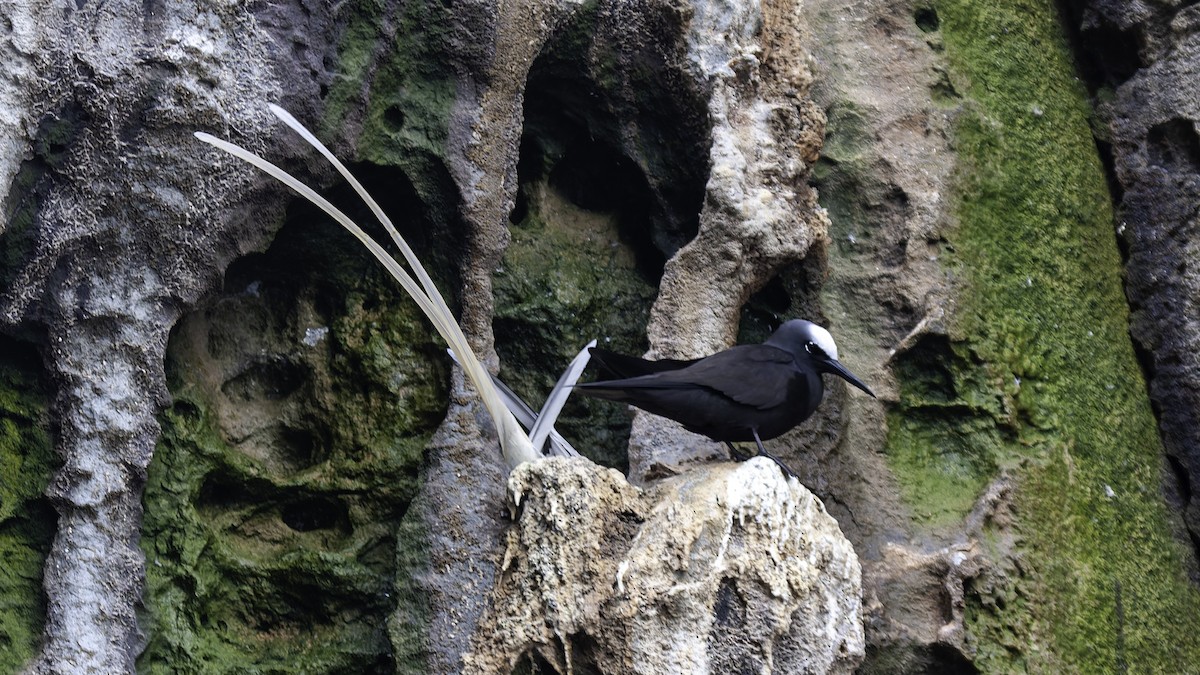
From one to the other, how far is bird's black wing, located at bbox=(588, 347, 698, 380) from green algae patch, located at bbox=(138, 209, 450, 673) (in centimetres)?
57

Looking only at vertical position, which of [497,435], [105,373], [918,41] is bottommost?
[497,435]

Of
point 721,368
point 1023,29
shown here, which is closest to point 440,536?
point 721,368

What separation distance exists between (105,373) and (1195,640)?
367 centimetres

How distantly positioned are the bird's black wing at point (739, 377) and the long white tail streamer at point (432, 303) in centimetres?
31

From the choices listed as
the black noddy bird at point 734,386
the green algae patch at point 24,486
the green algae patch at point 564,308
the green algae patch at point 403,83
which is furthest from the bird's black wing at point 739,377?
the green algae patch at point 24,486

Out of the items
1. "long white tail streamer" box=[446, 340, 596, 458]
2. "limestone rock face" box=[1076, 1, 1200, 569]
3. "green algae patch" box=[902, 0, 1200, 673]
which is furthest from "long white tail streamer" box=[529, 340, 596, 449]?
"limestone rock face" box=[1076, 1, 1200, 569]

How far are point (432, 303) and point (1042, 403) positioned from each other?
2180 mm

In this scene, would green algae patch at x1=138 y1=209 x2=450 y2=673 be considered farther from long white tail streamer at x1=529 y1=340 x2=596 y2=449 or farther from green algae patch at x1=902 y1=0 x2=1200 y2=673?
green algae patch at x1=902 y1=0 x2=1200 y2=673

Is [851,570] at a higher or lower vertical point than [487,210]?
lower

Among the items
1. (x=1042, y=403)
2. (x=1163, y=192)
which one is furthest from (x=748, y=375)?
(x=1163, y=192)

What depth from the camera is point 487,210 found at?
3.82 m

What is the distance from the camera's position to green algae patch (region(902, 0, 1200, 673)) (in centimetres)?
392

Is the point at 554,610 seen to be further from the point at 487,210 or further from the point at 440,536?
the point at 487,210

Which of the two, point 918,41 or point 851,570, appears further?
point 918,41
